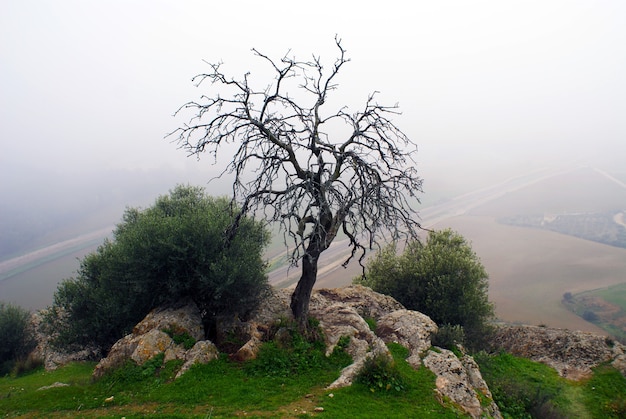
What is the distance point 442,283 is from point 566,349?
8909 mm

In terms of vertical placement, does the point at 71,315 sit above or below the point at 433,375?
above

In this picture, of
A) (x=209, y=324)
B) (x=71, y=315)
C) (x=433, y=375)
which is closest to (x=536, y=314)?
(x=433, y=375)

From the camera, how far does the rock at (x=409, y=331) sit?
15.7m

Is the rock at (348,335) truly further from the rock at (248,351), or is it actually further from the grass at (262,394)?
the rock at (248,351)

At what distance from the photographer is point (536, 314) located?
60375 millimetres

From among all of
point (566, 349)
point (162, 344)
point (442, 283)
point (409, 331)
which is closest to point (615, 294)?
point (566, 349)

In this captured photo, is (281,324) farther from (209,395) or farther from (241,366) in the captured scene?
(209,395)

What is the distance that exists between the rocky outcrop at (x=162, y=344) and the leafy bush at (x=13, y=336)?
63.4ft

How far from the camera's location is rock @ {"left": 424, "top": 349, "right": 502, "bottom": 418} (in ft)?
39.0

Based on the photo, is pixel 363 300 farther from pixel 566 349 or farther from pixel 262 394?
pixel 566 349

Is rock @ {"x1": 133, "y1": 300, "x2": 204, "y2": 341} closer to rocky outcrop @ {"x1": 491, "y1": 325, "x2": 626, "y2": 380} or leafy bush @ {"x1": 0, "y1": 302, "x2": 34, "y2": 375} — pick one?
leafy bush @ {"x1": 0, "y1": 302, "x2": 34, "y2": 375}

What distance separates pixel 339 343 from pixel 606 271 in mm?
88049

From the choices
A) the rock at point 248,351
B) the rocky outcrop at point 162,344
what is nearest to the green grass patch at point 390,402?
the rock at point 248,351

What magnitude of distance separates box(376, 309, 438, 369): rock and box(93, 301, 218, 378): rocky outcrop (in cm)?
850
